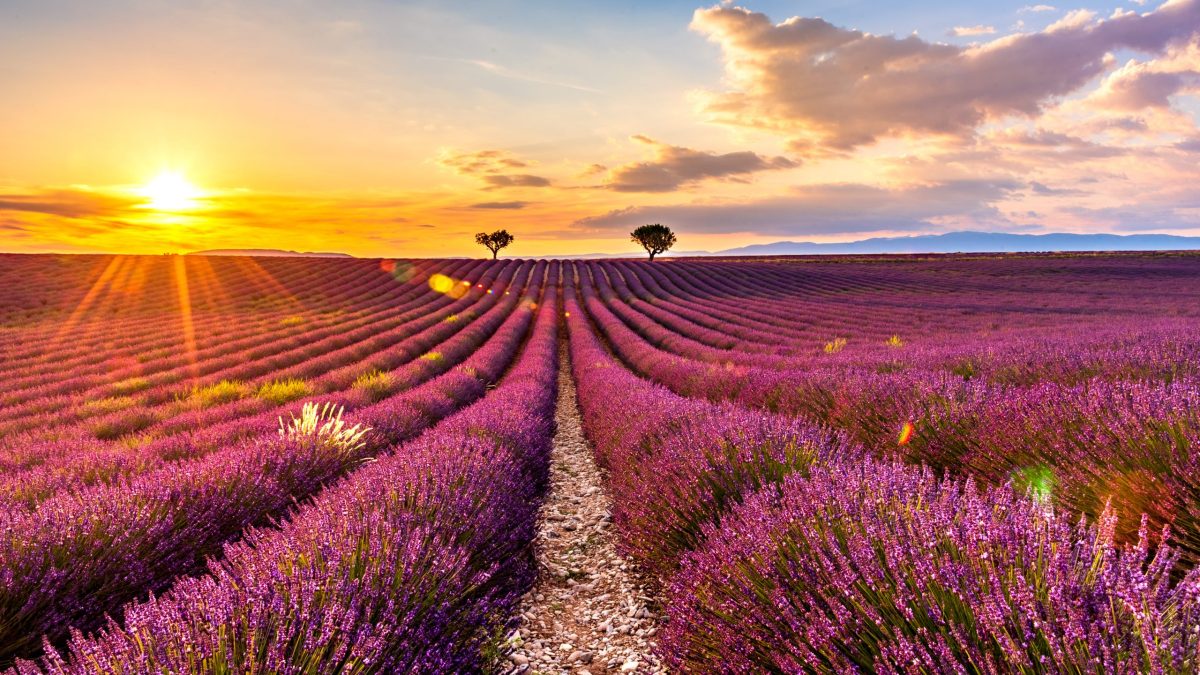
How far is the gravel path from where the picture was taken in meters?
3.24

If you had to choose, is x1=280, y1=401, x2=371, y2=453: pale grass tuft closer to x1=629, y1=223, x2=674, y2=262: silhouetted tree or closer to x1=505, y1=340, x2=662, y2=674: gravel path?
x1=505, y1=340, x2=662, y2=674: gravel path

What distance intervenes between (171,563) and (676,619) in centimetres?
308

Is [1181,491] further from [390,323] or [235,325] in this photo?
[235,325]

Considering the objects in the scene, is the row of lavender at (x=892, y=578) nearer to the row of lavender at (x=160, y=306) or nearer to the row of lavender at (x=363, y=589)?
the row of lavender at (x=363, y=589)

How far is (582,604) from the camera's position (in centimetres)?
392

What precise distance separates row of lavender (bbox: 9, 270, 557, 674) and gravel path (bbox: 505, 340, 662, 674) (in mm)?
255

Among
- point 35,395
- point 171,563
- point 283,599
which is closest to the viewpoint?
point 283,599

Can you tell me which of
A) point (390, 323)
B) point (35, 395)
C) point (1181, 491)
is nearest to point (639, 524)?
point (1181, 491)

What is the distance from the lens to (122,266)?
41969 mm

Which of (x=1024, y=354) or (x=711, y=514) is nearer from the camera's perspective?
(x=711, y=514)

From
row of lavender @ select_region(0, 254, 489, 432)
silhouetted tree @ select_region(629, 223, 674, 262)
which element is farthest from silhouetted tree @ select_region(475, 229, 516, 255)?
row of lavender @ select_region(0, 254, 489, 432)

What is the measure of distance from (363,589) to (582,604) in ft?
7.12

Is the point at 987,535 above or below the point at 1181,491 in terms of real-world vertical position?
above

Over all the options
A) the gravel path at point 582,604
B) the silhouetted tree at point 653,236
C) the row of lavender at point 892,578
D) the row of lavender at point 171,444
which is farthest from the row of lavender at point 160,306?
the silhouetted tree at point 653,236
